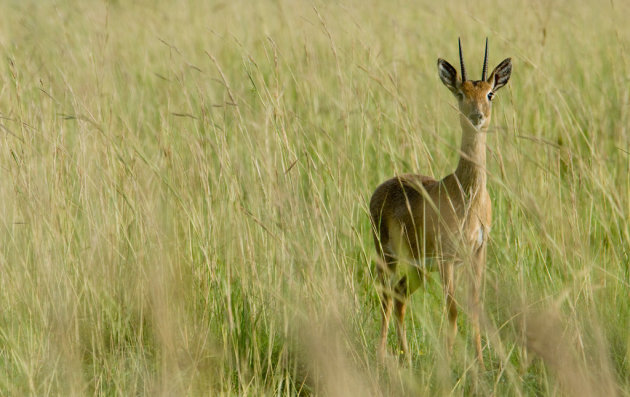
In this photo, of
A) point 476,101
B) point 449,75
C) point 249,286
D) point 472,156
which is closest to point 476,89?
point 476,101

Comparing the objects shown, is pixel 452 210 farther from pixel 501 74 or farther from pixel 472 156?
pixel 501 74

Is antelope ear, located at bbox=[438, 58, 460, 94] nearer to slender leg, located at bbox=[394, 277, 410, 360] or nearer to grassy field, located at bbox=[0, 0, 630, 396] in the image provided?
grassy field, located at bbox=[0, 0, 630, 396]

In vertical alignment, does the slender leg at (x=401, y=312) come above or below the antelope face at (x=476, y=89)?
below

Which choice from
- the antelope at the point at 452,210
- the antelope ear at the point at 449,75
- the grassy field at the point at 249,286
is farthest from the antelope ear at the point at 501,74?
the grassy field at the point at 249,286

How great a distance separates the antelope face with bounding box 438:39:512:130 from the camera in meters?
3.54

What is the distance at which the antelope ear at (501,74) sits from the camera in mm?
3691

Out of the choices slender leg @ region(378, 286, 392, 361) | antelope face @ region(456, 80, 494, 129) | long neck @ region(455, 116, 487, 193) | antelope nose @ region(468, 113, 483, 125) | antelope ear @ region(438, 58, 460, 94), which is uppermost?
antelope ear @ region(438, 58, 460, 94)

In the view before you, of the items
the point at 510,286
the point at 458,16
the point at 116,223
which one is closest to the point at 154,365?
the point at 116,223

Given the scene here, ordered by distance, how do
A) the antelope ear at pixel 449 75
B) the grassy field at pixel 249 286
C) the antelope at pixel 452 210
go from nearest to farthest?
1. the grassy field at pixel 249 286
2. the antelope at pixel 452 210
3. the antelope ear at pixel 449 75

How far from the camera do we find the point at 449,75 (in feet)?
12.2

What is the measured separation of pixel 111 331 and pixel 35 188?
2.34 feet

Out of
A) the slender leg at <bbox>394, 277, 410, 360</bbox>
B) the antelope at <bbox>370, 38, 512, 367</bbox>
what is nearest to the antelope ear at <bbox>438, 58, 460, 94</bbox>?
the antelope at <bbox>370, 38, 512, 367</bbox>

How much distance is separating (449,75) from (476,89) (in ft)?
0.58

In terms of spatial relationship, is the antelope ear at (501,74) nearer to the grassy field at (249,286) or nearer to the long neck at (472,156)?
the long neck at (472,156)
